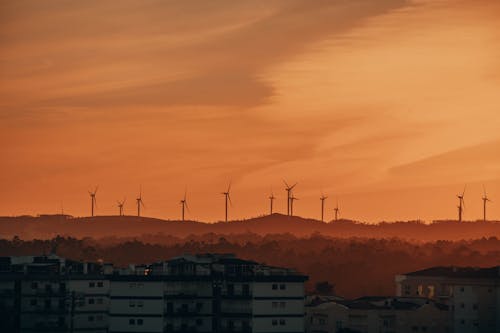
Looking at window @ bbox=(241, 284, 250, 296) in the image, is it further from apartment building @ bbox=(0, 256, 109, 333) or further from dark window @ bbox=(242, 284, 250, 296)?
apartment building @ bbox=(0, 256, 109, 333)

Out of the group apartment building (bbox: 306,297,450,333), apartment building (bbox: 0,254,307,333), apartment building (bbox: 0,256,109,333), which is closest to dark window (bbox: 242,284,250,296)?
apartment building (bbox: 0,254,307,333)

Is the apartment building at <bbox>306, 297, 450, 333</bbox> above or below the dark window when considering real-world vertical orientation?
below

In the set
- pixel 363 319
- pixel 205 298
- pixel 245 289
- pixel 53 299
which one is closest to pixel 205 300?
pixel 205 298

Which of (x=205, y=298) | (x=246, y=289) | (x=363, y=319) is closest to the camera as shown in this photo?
(x=246, y=289)

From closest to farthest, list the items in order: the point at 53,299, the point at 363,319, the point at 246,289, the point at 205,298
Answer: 1. the point at 246,289
2. the point at 205,298
3. the point at 53,299
4. the point at 363,319

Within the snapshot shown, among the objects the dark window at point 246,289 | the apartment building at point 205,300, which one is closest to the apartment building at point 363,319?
the apartment building at point 205,300

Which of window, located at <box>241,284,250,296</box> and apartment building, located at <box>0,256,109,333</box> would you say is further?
apartment building, located at <box>0,256,109,333</box>

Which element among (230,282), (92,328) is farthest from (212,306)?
(92,328)

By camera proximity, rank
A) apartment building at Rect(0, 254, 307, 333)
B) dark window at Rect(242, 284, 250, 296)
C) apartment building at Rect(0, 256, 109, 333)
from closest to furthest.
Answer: apartment building at Rect(0, 254, 307, 333), dark window at Rect(242, 284, 250, 296), apartment building at Rect(0, 256, 109, 333)

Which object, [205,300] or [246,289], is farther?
[205,300]

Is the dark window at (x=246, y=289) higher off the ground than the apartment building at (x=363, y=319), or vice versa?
the dark window at (x=246, y=289)

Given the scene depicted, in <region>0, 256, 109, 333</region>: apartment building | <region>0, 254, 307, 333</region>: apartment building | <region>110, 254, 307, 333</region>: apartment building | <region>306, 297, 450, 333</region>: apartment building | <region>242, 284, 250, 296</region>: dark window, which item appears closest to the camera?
<region>110, 254, 307, 333</region>: apartment building

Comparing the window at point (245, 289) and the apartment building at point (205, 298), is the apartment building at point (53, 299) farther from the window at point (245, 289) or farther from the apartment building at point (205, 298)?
the window at point (245, 289)

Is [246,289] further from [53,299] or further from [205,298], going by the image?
[53,299]
